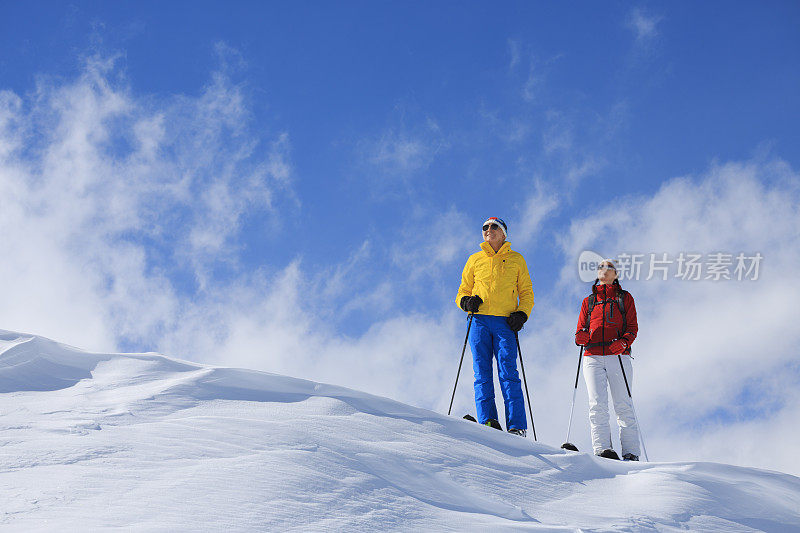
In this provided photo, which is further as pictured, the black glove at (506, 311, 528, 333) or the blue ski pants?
the black glove at (506, 311, 528, 333)

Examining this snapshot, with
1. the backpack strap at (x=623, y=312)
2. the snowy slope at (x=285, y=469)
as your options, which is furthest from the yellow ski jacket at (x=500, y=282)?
the snowy slope at (x=285, y=469)

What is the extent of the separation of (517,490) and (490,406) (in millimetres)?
2552

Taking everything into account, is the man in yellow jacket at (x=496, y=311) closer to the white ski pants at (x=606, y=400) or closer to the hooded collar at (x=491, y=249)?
the hooded collar at (x=491, y=249)

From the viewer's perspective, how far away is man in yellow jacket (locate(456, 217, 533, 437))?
5.87m

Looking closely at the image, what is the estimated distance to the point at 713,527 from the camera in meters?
3.15

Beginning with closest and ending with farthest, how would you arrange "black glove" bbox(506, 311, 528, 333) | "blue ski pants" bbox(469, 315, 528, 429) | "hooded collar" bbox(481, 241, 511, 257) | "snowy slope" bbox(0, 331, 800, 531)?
"snowy slope" bbox(0, 331, 800, 531), "blue ski pants" bbox(469, 315, 528, 429), "black glove" bbox(506, 311, 528, 333), "hooded collar" bbox(481, 241, 511, 257)

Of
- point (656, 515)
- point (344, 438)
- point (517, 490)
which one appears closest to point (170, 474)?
point (344, 438)

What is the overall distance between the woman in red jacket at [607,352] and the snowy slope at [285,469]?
1.74m

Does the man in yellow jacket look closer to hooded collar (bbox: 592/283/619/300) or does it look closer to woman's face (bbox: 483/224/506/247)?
woman's face (bbox: 483/224/506/247)

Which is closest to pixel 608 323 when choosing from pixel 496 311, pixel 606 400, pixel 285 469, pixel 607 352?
pixel 607 352

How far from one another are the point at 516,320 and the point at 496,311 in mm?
216

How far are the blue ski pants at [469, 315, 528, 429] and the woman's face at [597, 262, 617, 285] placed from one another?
120 cm

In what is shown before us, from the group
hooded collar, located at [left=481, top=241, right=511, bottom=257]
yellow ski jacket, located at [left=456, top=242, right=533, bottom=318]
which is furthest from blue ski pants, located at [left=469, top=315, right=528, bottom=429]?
hooded collar, located at [left=481, top=241, right=511, bottom=257]

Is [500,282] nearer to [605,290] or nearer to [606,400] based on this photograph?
[605,290]
